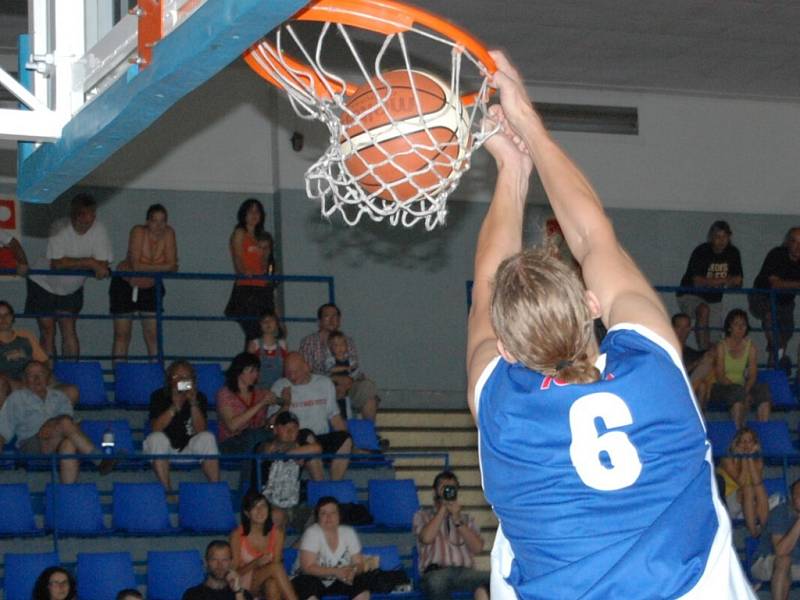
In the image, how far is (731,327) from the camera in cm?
1214

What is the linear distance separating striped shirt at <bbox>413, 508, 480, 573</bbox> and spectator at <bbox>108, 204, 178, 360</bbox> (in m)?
3.05

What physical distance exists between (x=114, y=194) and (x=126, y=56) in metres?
9.31

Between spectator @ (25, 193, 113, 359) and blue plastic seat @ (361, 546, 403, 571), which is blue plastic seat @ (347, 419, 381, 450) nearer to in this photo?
blue plastic seat @ (361, 546, 403, 571)

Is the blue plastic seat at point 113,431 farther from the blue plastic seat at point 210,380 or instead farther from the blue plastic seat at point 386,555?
the blue plastic seat at point 386,555

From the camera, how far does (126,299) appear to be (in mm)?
11469

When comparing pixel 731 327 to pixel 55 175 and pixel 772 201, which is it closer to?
pixel 772 201

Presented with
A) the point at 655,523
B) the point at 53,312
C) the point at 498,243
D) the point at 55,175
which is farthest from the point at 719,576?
the point at 53,312

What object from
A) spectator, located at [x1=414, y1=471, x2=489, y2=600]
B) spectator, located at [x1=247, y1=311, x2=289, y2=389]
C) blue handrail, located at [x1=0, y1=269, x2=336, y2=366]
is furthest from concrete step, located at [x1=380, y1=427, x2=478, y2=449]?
spectator, located at [x1=414, y1=471, x2=489, y2=600]

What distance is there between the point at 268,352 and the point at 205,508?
5.82ft

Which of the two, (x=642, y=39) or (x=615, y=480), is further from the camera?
(x=642, y=39)

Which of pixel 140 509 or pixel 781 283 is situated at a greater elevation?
pixel 781 283

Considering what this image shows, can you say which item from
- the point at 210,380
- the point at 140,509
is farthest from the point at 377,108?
the point at 210,380

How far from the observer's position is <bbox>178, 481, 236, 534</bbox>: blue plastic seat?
381 inches

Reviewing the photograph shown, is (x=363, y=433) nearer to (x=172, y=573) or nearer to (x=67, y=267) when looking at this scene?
(x=172, y=573)
